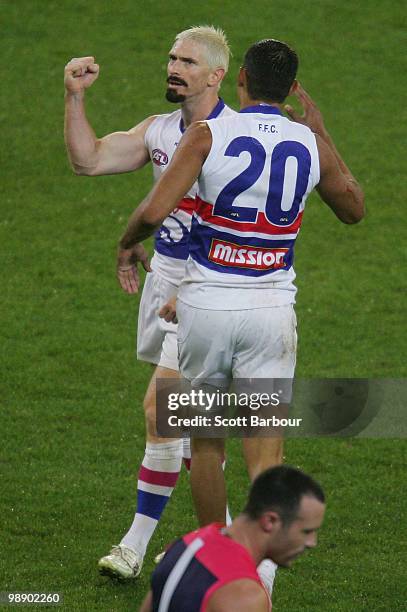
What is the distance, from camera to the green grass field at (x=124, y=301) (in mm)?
6531

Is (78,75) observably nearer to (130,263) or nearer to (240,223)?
(130,263)

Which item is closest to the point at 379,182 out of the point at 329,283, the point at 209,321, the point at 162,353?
the point at 329,283

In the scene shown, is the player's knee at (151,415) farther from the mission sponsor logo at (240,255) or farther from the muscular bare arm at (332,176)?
the muscular bare arm at (332,176)

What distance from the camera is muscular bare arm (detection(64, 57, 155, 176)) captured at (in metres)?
6.02

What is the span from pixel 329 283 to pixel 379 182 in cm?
255

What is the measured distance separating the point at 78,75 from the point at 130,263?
101cm

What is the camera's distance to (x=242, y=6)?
1728 cm

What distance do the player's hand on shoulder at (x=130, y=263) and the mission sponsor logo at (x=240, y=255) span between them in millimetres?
388

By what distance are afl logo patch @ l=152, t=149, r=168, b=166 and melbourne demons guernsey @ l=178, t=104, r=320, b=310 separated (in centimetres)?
108

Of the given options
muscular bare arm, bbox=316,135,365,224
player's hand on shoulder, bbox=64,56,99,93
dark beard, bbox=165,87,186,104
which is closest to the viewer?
muscular bare arm, bbox=316,135,365,224

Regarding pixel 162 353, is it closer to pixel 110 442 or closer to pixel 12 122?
pixel 110 442

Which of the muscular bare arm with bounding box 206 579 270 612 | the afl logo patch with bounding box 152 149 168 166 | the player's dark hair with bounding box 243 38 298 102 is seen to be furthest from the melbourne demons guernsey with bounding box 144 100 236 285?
the muscular bare arm with bounding box 206 579 270 612

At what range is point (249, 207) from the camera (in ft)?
17.3

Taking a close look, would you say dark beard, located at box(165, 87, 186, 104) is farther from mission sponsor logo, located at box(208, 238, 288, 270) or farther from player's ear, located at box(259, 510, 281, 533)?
player's ear, located at box(259, 510, 281, 533)
